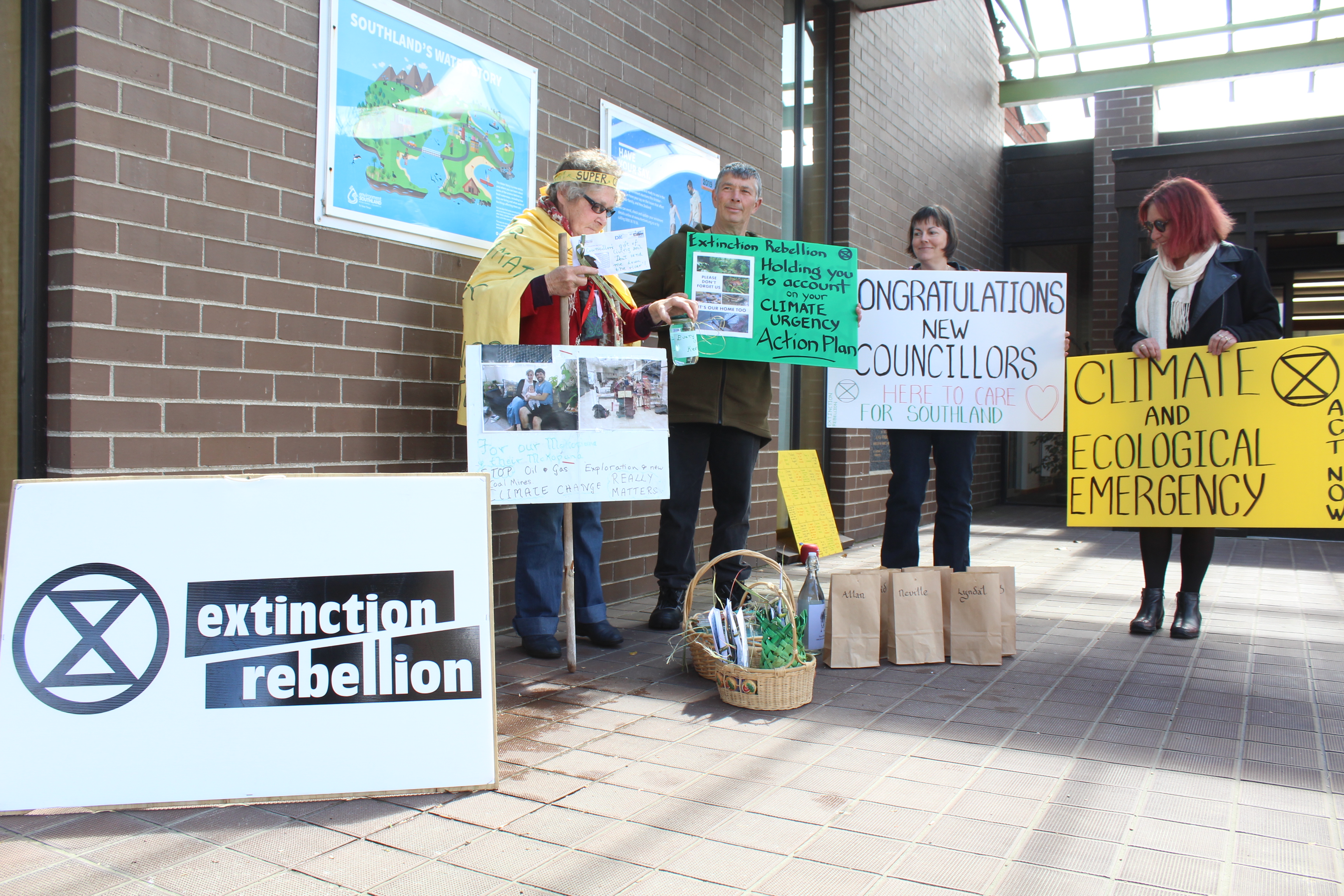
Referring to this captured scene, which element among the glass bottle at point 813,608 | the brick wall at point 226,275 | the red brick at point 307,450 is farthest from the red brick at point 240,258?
the glass bottle at point 813,608

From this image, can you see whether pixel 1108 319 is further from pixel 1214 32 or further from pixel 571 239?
pixel 571 239

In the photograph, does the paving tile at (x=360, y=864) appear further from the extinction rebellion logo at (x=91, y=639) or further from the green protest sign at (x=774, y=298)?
the green protest sign at (x=774, y=298)

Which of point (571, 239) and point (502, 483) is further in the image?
point (571, 239)

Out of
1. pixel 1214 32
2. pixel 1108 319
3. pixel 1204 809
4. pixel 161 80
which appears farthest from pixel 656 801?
pixel 1214 32

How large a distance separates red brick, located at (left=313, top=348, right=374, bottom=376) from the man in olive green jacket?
116 centimetres

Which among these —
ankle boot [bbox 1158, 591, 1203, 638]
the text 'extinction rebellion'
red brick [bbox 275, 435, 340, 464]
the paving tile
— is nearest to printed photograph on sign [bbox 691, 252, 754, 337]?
red brick [bbox 275, 435, 340, 464]

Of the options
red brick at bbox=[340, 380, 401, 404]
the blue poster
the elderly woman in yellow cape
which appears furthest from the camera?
the blue poster

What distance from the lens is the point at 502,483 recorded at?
304cm

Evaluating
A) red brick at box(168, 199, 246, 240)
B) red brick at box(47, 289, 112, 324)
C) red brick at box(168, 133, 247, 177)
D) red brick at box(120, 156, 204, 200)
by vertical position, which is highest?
red brick at box(168, 133, 247, 177)

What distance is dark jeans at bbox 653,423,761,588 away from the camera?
392 centimetres

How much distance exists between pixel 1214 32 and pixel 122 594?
11.9m

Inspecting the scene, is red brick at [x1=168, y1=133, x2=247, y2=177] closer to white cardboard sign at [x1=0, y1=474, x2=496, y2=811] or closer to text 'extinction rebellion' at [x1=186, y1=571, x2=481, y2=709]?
white cardboard sign at [x1=0, y1=474, x2=496, y2=811]

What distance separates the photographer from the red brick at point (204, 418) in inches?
108

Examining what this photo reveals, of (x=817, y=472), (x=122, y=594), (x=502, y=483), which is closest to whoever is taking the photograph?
(x=122, y=594)
